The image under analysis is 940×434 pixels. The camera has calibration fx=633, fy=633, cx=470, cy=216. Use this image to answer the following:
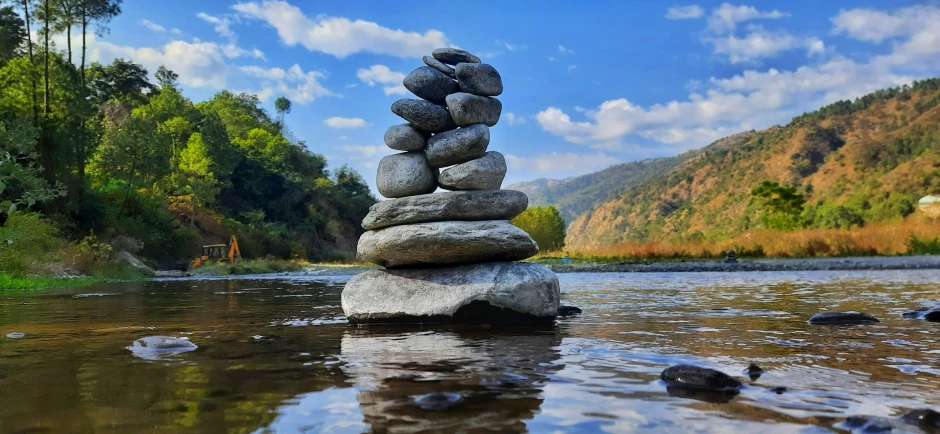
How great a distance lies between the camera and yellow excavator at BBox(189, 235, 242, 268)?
39975 mm

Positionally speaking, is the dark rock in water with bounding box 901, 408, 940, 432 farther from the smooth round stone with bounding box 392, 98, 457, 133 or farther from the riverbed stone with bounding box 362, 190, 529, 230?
the smooth round stone with bounding box 392, 98, 457, 133

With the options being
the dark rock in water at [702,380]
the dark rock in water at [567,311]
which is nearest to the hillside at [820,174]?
the dark rock in water at [567,311]

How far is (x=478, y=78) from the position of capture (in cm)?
1000

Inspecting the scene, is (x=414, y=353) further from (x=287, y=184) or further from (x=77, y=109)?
(x=287, y=184)

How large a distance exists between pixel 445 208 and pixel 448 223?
11.9 inches

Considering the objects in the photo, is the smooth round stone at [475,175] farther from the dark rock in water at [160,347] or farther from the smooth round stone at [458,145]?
the dark rock in water at [160,347]

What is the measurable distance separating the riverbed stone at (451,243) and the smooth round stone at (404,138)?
1.43m

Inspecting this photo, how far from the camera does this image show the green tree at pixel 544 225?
248 feet

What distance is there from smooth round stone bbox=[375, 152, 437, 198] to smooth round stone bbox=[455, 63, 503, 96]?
1316 millimetres

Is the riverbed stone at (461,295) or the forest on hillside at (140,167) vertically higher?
the forest on hillside at (140,167)

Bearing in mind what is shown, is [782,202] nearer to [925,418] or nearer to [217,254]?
[217,254]

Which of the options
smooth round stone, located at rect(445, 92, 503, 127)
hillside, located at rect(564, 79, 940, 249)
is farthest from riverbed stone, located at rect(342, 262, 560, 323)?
hillside, located at rect(564, 79, 940, 249)

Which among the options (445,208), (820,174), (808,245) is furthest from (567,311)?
(820,174)

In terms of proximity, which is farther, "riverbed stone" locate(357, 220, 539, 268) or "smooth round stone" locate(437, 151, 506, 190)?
"smooth round stone" locate(437, 151, 506, 190)
